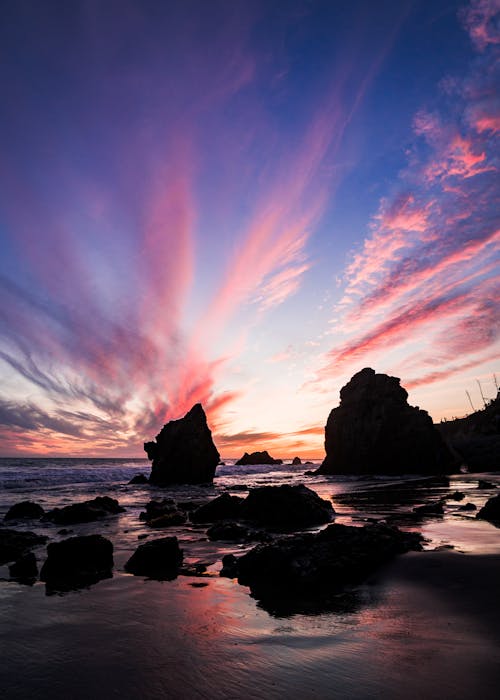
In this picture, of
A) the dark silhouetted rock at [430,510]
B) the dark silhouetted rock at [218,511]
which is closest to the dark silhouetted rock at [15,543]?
the dark silhouetted rock at [218,511]

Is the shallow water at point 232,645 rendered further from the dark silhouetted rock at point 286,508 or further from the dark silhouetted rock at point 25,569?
the dark silhouetted rock at point 286,508

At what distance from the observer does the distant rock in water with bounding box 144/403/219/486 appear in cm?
4925

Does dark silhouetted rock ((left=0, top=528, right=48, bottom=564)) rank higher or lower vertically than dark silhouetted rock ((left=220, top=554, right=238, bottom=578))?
higher

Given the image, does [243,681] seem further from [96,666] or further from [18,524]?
[18,524]

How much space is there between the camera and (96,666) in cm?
317

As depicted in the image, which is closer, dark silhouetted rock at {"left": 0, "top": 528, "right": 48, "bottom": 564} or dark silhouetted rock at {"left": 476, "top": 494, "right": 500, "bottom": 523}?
dark silhouetted rock at {"left": 0, "top": 528, "right": 48, "bottom": 564}

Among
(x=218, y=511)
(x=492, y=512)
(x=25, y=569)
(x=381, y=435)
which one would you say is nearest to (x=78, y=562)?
(x=25, y=569)

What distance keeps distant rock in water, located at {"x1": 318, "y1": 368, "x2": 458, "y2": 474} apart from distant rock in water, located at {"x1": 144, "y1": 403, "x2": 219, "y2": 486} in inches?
797

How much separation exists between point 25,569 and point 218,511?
297 inches

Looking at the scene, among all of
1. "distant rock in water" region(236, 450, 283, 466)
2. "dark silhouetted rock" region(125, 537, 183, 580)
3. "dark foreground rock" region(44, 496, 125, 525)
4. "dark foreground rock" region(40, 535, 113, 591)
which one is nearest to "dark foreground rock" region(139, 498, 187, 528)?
"dark foreground rock" region(44, 496, 125, 525)

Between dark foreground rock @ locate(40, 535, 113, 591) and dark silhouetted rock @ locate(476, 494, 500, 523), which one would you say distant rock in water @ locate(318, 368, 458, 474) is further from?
dark foreground rock @ locate(40, 535, 113, 591)

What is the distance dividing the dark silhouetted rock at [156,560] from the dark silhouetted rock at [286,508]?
4972 mm

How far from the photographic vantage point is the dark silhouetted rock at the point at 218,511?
1340 centimetres

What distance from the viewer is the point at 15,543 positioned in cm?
862
